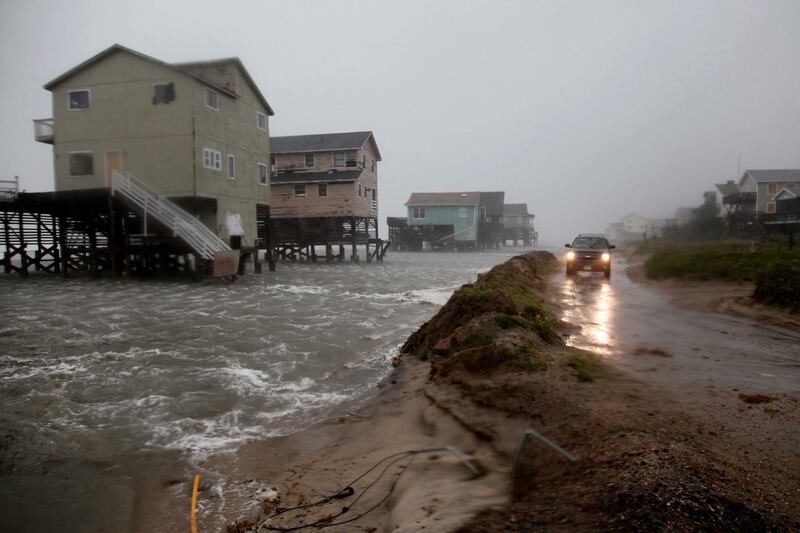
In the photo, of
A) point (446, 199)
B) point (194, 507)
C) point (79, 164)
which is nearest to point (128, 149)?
point (79, 164)

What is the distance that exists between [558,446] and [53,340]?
40.1 feet

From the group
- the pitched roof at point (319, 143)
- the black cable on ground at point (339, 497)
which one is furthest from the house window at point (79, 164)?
the black cable on ground at point (339, 497)

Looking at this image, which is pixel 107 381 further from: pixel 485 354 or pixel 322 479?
pixel 485 354

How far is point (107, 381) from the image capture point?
8656mm

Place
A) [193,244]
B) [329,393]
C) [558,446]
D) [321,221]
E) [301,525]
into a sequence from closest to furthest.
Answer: [301,525], [558,446], [329,393], [193,244], [321,221]

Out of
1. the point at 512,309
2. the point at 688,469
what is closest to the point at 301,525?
the point at 688,469

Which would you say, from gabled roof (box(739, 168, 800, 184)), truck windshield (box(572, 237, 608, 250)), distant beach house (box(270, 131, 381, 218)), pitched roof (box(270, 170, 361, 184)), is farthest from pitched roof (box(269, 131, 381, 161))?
gabled roof (box(739, 168, 800, 184))

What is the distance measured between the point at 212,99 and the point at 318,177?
15521mm

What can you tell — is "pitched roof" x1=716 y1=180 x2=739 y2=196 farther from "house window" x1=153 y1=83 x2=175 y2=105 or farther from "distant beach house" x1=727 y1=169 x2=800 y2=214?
"house window" x1=153 y1=83 x2=175 y2=105

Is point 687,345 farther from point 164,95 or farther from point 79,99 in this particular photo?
point 79,99

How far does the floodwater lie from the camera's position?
202 inches

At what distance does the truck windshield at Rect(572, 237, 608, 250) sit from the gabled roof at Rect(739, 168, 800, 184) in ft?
132

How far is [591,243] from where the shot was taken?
23219mm

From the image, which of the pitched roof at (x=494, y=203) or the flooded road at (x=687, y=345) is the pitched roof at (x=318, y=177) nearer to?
the flooded road at (x=687, y=345)
